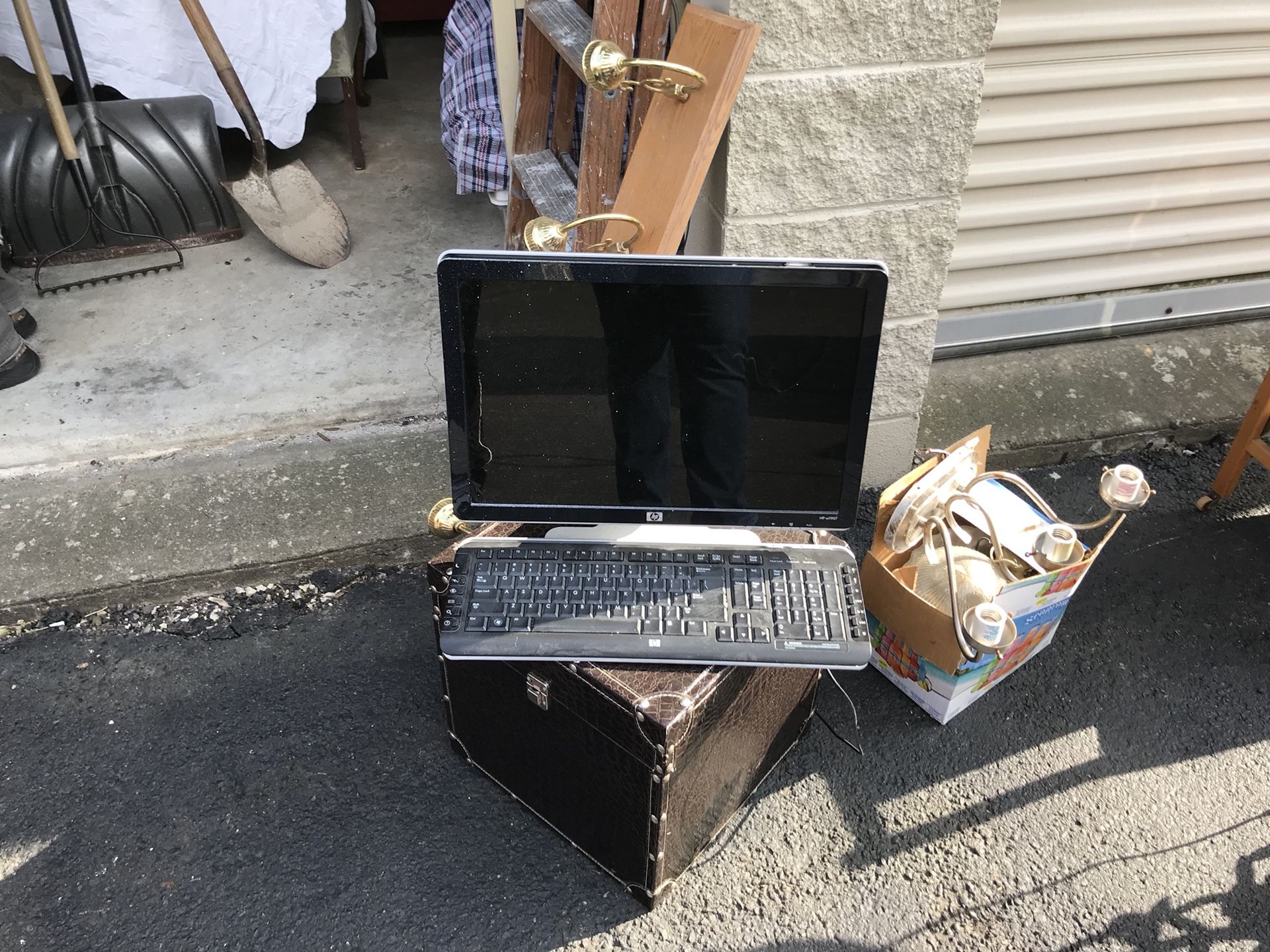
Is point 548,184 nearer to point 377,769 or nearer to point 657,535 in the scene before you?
point 657,535

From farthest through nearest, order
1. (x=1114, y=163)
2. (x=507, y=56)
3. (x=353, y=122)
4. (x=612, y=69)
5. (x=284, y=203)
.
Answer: (x=353, y=122) → (x=284, y=203) → (x=1114, y=163) → (x=507, y=56) → (x=612, y=69)

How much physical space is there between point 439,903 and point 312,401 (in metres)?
1.71

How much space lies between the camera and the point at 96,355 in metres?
3.24

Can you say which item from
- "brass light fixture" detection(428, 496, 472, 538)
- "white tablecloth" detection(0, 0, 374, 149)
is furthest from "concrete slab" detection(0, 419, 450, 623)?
"white tablecloth" detection(0, 0, 374, 149)

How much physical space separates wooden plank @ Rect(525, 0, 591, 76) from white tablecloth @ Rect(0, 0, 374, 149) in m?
1.72

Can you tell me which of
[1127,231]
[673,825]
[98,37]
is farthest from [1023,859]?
[98,37]

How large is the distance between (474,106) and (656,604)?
8.67 feet

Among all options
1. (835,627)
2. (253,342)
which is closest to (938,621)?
(835,627)

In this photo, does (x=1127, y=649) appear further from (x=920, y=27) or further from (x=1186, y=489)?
(x=920, y=27)

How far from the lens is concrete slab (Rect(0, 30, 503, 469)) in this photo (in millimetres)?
2961

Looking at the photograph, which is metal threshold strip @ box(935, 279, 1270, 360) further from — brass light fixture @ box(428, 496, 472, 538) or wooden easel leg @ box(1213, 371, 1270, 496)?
brass light fixture @ box(428, 496, 472, 538)

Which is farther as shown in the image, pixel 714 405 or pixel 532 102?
pixel 532 102

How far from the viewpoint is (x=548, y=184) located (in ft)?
8.61

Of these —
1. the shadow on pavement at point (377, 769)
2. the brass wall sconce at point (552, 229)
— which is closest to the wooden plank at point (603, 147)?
the brass wall sconce at point (552, 229)
